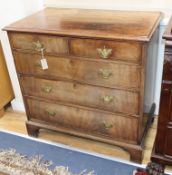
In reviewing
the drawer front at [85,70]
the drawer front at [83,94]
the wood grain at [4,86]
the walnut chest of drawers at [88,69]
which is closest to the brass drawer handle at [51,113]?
the walnut chest of drawers at [88,69]

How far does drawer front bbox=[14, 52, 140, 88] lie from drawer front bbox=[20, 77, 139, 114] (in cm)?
5

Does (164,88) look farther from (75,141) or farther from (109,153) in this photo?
(75,141)

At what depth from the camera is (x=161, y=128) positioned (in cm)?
141

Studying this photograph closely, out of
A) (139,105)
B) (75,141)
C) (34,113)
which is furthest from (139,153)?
(34,113)

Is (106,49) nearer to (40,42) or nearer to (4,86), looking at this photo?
(40,42)

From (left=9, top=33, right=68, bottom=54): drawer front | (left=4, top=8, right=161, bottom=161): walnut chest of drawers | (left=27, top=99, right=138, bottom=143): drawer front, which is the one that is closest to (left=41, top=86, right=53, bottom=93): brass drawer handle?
(left=4, top=8, right=161, bottom=161): walnut chest of drawers

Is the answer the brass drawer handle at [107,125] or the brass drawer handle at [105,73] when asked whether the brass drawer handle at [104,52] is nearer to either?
the brass drawer handle at [105,73]

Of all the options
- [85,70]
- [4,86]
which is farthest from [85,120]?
[4,86]

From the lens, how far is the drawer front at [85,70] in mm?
1354

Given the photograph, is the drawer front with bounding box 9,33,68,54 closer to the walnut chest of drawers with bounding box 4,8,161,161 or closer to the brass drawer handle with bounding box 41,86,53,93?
the walnut chest of drawers with bounding box 4,8,161,161

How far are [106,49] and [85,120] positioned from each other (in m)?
0.54

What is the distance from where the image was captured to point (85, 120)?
166 cm

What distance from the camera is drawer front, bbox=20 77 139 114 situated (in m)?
1.45

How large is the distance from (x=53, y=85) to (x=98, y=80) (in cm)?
31
